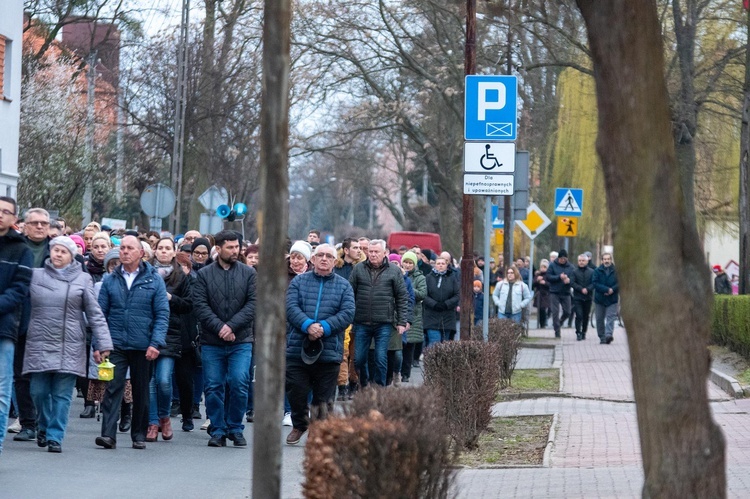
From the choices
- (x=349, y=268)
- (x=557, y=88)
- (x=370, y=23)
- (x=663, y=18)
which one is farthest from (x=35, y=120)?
(x=349, y=268)

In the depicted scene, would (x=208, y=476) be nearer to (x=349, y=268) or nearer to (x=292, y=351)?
(x=292, y=351)

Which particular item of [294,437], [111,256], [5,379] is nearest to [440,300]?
[294,437]

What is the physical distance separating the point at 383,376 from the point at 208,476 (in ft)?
16.3

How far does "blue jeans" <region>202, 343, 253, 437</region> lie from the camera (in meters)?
12.0

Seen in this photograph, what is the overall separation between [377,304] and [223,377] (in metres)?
3.38

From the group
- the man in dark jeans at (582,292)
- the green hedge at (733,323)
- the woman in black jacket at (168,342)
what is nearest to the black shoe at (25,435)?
the woman in black jacket at (168,342)

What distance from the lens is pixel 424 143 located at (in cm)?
3975

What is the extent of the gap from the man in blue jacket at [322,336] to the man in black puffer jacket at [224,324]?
39 centimetres

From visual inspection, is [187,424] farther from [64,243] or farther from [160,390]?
[64,243]

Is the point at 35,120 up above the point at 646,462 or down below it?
above

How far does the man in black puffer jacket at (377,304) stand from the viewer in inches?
593

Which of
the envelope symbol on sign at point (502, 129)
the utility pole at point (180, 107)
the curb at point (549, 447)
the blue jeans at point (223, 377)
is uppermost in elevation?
the utility pole at point (180, 107)

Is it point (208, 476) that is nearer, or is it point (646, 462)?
point (646, 462)

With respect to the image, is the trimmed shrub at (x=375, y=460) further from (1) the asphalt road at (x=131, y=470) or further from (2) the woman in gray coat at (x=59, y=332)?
(2) the woman in gray coat at (x=59, y=332)
